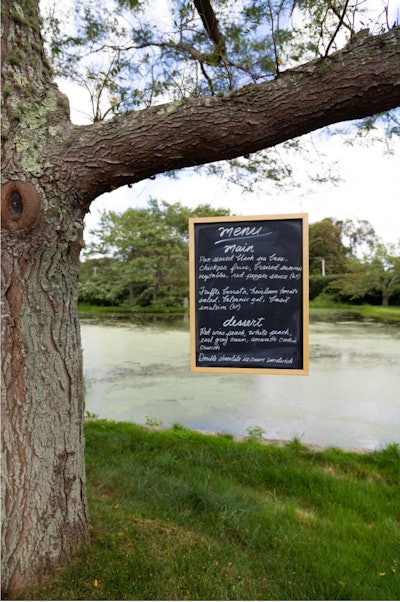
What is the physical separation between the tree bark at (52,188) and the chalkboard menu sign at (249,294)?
42 centimetres

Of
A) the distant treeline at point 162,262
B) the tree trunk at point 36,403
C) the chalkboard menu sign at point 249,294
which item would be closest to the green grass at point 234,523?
the tree trunk at point 36,403

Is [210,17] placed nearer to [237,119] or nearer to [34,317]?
[237,119]

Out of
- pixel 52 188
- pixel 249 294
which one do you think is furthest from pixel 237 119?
pixel 249 294

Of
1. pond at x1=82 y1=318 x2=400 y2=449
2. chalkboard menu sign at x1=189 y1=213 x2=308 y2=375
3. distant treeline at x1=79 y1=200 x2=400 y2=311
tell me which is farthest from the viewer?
distant treeline at x1=79 y1=200 x2=400 y2=311

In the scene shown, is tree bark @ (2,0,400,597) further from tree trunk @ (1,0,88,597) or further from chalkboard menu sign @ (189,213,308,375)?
chalkboard menu sign @ (189,213,308,375)

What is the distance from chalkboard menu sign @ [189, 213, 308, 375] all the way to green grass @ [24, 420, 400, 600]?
1.96 feet

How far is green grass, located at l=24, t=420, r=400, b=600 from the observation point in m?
1.16

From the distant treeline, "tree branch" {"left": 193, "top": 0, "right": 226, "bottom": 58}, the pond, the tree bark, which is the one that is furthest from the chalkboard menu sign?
the distant treeline

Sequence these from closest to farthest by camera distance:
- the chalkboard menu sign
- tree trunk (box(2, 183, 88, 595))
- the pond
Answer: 1. tree trunk (box(2, 183, 88, 595))
2. the chalkboard menu sign
3. the pond

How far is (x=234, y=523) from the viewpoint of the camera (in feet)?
5.01

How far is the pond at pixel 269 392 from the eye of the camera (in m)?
3.32

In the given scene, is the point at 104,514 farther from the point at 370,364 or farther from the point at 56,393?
the point at 370,364

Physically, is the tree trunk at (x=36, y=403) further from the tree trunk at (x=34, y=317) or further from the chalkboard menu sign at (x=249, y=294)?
the chalkboard menu sign at (x=249, y=294)

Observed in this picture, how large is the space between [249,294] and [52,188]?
816 mm
